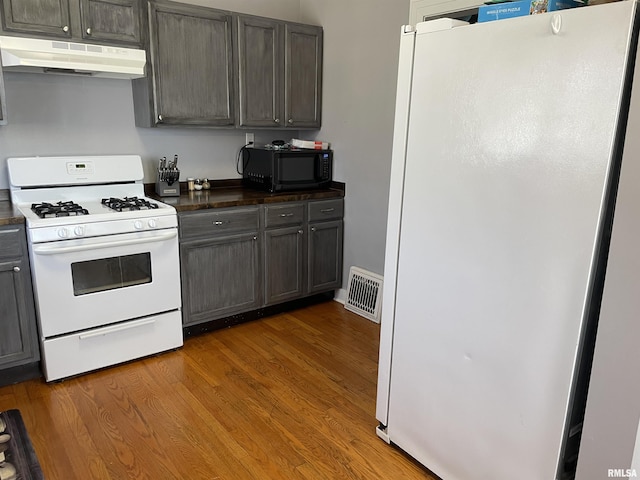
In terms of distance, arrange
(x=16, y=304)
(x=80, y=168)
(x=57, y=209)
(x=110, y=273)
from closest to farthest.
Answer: (x=16, y=304), (x=57, y=209), (x=110, y=273), (x=80, y=168)

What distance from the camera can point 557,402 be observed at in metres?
1.42

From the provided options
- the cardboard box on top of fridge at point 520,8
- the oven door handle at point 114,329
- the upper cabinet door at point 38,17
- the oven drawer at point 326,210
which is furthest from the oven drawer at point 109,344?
the cardboard box on top of fridge at point 520,8

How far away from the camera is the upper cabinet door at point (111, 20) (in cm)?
263

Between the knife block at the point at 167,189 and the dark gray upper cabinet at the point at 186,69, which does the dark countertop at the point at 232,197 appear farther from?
the dark gray upper cabinet at the point at 186,69

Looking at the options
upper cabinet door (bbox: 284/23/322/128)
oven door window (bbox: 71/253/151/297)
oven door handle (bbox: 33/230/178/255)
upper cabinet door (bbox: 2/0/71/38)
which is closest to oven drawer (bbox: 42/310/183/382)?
oven door window (bbox: 71/253/151/297)

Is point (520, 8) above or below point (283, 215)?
above

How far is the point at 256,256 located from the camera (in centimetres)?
327

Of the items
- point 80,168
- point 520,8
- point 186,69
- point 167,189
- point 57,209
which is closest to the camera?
point 520,8

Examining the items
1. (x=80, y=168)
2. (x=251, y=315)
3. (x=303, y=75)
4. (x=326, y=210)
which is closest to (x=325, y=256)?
(x=326, y=210)

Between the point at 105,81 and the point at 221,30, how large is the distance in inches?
32.2

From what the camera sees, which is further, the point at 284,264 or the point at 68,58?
the point at 284,264

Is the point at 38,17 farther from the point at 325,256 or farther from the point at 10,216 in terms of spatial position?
the point at 325,256

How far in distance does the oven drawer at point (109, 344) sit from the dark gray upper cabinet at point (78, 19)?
5.32 feet

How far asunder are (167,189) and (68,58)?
0.98 meters
